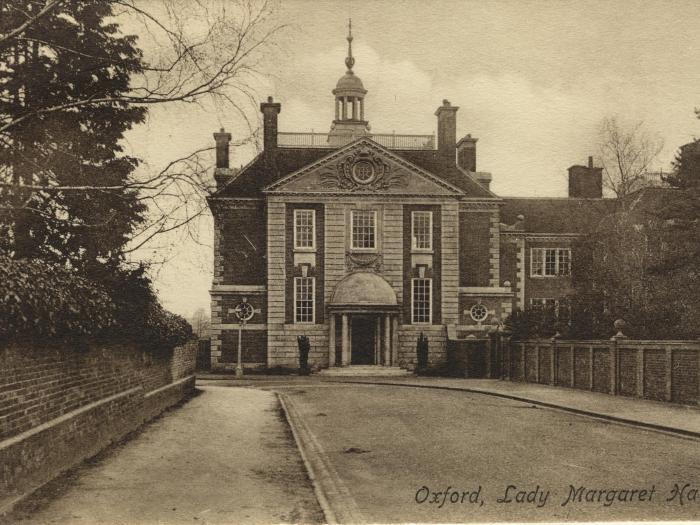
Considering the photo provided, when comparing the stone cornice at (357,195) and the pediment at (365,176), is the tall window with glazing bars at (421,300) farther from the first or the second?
the pediment at (365,176)

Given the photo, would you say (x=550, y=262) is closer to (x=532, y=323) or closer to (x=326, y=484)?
(x=532, y=323)

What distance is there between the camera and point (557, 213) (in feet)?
173

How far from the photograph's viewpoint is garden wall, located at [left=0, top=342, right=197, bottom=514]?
8281mm

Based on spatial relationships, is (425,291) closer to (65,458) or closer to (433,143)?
(433,143)

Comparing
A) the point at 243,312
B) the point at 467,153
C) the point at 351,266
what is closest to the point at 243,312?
the point at 243,312

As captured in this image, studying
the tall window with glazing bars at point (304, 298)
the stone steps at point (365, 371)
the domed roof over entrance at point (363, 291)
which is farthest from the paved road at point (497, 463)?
the tall window with glazing bars at point (304, 298)

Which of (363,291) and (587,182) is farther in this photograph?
(587,182)

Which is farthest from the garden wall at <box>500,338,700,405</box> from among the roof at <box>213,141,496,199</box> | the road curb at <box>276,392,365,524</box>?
the roof at <box>213,141,496,199</box>

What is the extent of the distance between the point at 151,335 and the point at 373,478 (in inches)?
291

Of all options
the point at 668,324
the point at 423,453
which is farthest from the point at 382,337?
the point at 423,453

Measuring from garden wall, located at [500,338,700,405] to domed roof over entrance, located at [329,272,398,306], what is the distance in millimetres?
9160

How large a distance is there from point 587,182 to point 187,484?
Result: 50.1 metres

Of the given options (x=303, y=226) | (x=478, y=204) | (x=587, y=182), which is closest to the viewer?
(x=303, y=226)

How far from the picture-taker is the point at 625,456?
39.6 feet
